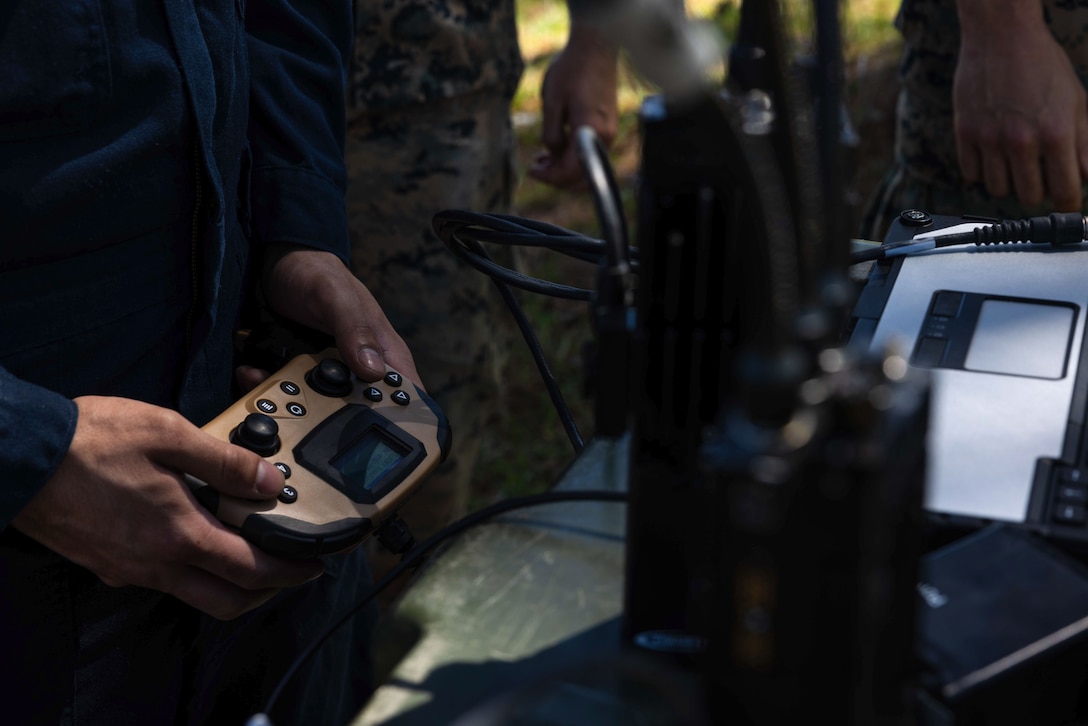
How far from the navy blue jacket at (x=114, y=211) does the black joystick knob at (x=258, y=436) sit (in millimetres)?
116

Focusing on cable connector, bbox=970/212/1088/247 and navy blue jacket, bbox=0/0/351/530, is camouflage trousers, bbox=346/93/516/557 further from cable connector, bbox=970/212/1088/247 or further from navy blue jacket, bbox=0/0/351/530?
cable connector, bbox=970/212/1088/247

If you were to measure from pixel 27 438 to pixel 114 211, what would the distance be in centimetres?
20

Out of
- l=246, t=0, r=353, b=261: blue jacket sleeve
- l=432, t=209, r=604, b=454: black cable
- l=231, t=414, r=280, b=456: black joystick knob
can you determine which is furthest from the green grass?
l=231, t=414, r=280, b=456: black joystick knob

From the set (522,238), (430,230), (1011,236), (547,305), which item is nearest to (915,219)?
(1011,236)

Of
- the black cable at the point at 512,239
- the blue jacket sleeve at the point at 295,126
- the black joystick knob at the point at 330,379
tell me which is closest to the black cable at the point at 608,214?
the black cable at the point at 512,239

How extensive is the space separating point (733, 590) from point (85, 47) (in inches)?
25.3

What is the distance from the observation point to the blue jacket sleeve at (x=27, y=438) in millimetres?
750

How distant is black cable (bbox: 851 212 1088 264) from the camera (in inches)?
32.3

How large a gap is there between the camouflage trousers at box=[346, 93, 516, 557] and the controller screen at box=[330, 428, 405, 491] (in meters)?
0.91

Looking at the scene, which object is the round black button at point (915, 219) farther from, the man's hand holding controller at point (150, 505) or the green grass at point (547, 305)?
the green grass at point (547, 305)

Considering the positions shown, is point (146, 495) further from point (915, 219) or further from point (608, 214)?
point (915, 219)

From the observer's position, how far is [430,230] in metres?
1.81

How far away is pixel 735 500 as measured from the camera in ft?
1.33

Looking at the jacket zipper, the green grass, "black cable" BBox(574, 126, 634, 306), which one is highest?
"black cable" BBox(574, 126, 634, 306)
